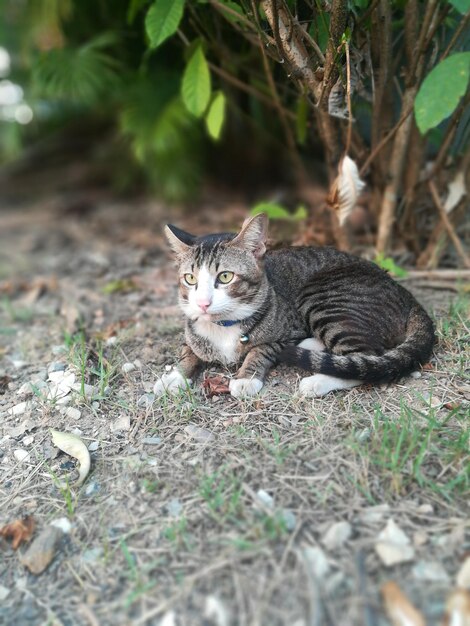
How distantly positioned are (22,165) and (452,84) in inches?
285

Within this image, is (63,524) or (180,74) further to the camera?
(180,74)

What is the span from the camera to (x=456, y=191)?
3.26 m

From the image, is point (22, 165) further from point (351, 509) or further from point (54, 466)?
point (351, 509)

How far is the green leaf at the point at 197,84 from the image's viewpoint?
9.84 ft

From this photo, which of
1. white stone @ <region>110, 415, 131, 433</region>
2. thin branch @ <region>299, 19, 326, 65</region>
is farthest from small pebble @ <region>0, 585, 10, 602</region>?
thin branch @ <region>299, 19, 326, 65</region>

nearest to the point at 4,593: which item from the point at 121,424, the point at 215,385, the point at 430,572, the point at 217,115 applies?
the point at 121,424

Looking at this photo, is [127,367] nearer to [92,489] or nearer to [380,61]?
[92,489]

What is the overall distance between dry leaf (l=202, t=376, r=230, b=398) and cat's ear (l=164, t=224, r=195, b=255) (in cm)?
62

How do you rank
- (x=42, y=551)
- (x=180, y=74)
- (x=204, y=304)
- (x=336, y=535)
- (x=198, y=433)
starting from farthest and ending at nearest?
1. (x=180, y=74)
2. (x=204, y=304)
3. (x=198, y=433)
4. (x=42, y=551)
5. (x=336, y=535)

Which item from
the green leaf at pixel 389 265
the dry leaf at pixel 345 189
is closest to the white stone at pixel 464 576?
the green leaf at pixel 389 265

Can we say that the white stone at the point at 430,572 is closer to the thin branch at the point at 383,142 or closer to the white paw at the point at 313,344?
the white paw at the point at 313,344

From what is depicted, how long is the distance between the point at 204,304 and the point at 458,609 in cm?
142

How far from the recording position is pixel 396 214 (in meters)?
3.51

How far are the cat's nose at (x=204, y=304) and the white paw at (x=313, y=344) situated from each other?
546 mm
